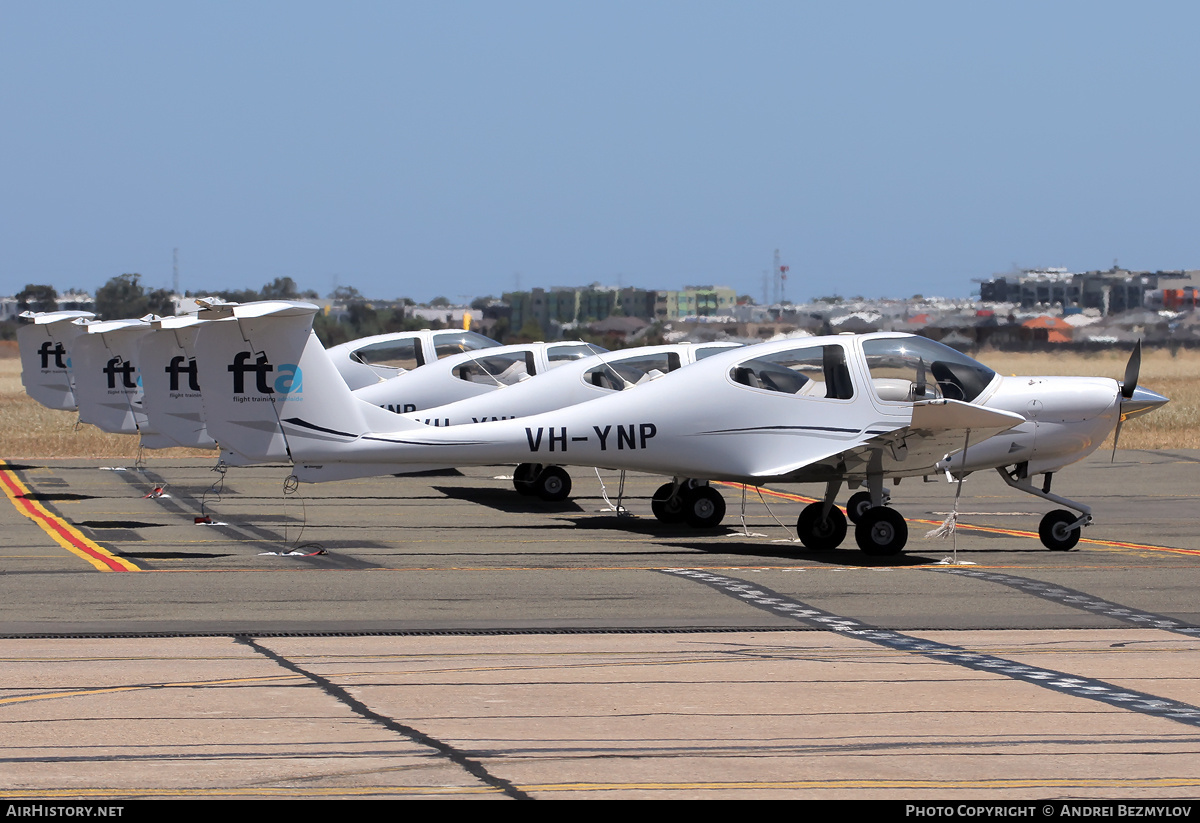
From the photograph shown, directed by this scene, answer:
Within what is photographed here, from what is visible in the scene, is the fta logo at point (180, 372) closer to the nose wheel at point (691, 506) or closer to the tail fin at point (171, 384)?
the tail fin at point (171, 384)

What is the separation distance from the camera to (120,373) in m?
25.6

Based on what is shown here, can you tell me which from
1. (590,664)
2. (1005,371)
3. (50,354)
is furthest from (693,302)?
(590,664)

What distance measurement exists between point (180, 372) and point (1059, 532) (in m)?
11.0

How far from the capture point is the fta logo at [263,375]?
15.6m

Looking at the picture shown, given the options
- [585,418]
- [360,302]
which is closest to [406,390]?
[585,418]

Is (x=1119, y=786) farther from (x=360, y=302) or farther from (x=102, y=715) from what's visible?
(x=360, y=302)

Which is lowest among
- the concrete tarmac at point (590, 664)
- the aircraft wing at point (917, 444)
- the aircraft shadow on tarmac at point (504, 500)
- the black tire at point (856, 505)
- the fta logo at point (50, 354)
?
the aircraft shadow on tarmac at point (504, 500)

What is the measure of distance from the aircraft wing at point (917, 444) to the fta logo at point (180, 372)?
7555 millimetres

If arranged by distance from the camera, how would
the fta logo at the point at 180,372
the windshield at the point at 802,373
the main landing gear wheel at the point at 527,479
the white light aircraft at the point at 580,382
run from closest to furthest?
the windshield at the point at 802,373 < the fta logo at the point at 180,372 < the white light aircraft at the point at 580,382 < the main landing gear wheel at the point at 527,479

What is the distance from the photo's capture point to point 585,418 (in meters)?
16.8

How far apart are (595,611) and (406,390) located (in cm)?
1376

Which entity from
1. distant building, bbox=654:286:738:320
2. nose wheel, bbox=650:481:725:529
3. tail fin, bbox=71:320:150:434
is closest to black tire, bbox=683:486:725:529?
nose wheel, bbox=650:481:725:529

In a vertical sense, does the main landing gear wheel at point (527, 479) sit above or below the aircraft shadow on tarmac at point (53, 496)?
above

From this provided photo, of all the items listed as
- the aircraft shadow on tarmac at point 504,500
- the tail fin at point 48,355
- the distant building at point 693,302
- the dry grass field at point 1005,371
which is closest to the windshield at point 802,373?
the aircraft shadow on tarmac at point 504,500
